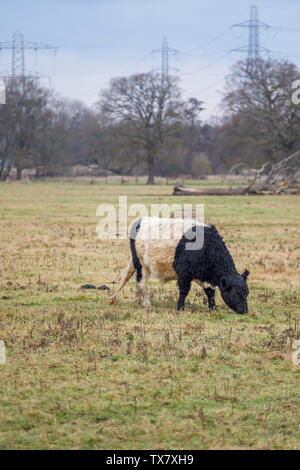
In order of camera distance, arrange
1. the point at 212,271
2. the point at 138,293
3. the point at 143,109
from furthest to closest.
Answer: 1. the point at 143,109
2. the point at 138,293
3. the point at 212,271

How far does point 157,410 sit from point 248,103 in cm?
4995

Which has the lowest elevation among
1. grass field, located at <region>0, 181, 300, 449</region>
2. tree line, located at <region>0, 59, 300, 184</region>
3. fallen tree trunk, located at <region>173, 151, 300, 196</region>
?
grass field, located at <region>0, 181, 300, 449</region>

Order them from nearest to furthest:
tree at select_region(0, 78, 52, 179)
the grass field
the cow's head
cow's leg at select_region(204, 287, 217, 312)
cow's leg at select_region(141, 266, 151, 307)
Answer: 1. the grass field
2. the cow's head
3. cow's leg at select_region(204, 287, 217, 312)
4. cow's leg at select_region(141, 266, 151, 307)
5. tree at select_region(0, 78, 52, 179)

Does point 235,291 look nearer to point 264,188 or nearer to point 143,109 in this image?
point 264,188

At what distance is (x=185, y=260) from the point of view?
869 centimetres

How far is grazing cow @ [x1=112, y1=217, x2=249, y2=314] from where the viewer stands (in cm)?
867

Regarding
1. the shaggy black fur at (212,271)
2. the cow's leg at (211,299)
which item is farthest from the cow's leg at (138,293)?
the cow's leg at (211,299)

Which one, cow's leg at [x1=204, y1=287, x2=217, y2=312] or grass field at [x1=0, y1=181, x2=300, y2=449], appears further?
cow's leg at [x1=204, y1=287, x2=217, y2=312]

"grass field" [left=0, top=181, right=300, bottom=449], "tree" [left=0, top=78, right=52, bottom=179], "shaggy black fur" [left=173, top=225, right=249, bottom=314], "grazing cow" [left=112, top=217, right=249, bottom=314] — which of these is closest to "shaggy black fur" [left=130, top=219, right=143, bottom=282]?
"grazing cow" [left=112, top=217, right=249, bottom=314]

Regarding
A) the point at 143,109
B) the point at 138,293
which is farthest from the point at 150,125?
→ the point at 138,293

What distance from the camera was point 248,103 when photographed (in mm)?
52719

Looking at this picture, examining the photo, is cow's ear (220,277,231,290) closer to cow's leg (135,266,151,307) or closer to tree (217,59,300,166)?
cow's leg (135,266,151,307)

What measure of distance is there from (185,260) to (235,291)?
832 millimetres

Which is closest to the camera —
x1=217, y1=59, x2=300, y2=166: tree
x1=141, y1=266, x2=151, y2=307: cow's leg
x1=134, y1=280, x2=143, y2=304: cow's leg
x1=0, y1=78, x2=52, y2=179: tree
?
x1=141, y1=266, x2=151, y2=307: cow's leg
